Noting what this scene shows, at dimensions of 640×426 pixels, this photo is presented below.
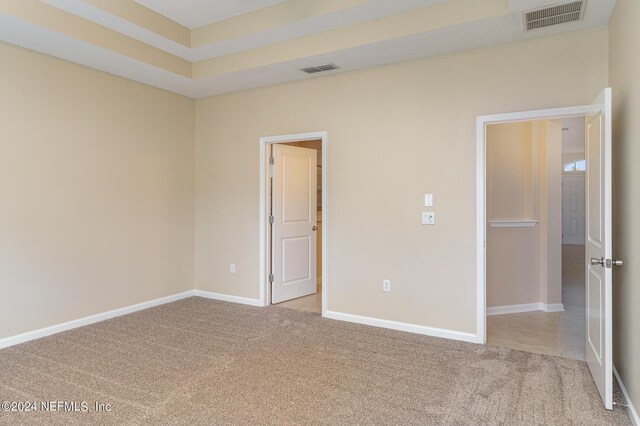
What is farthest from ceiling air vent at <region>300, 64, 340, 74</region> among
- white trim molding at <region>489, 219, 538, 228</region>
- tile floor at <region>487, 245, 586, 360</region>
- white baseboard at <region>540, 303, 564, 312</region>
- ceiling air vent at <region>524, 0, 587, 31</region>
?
white baseboard at <region>540, 303, 564, 312</region>

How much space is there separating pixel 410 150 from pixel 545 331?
2234mm

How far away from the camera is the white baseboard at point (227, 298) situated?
4.75 metres

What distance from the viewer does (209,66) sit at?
4211mm

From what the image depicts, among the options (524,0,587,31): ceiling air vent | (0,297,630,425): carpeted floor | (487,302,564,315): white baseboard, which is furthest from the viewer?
(487,302,564,315): white baseboard

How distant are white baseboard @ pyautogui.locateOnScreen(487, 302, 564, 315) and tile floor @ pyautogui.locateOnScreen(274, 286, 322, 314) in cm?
199

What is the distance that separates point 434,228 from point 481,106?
46.1 inches

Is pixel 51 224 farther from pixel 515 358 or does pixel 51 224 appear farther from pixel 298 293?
pixel 515 358

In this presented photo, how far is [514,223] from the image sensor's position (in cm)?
444

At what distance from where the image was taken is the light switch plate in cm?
363

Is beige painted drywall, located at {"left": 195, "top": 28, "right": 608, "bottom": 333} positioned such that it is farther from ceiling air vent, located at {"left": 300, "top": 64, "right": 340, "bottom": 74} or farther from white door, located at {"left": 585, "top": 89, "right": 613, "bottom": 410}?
white door, located at {"left": 585, "top": 89, "right": 613, "bottom": 410}

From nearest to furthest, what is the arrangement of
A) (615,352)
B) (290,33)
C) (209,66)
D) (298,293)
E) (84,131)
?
(615,352), (290,33), (84,131), (209,66), (298,293)

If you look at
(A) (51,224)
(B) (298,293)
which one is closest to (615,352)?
(B) (298,293)

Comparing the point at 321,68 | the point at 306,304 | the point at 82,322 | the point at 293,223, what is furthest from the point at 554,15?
the point at 82,322

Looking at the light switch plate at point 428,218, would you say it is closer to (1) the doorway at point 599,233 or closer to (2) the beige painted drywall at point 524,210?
(1) the doorway at point 599,233
